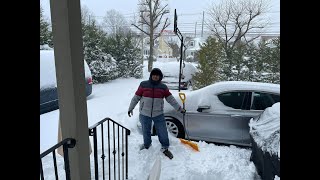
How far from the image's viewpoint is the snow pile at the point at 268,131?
315cm

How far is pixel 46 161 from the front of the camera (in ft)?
13.9

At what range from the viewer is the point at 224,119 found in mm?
5281

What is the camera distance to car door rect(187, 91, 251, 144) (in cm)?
525

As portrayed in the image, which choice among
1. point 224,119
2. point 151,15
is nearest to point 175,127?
point 224,119

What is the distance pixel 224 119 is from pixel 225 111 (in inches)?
5.8

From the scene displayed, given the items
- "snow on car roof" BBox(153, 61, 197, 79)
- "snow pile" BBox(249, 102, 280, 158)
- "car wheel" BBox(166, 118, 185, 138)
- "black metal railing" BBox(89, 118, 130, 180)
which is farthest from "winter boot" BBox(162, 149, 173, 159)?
"snow on car roof" BBox(153, 61, 197, 79)

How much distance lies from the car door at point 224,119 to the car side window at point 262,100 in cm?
11

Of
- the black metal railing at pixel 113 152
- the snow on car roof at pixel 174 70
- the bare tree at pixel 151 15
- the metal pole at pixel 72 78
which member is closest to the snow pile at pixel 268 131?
the black metal railing at pixel 113 152

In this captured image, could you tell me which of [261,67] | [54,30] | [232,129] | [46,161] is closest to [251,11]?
[261,67]

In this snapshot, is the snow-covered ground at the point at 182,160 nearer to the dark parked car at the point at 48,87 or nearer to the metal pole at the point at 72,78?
the dark parked car at the point at 48,87
